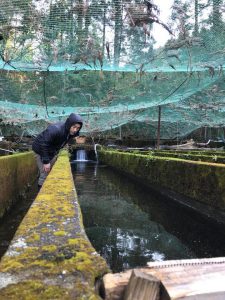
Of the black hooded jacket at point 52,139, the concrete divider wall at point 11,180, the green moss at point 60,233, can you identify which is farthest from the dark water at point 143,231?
the green moss at point 60,233

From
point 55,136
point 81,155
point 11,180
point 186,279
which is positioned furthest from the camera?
point 81,155

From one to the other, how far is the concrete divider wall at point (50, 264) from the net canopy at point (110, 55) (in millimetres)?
6319

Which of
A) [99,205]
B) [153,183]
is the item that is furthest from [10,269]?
[153,183]

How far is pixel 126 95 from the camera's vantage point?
540 inches

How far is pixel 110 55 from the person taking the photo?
10.6 metres

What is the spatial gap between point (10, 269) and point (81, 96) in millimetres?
12608

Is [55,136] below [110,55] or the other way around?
below

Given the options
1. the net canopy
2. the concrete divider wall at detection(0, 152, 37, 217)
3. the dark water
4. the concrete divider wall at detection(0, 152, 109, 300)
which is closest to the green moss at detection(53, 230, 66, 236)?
the concrete divider wall at detection(0, 152, 109, 300)

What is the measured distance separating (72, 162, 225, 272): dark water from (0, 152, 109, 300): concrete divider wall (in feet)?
5.87

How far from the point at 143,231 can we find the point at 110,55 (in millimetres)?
6846

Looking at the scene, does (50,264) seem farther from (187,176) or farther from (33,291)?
(187,176)

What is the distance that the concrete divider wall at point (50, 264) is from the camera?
4.41 ft

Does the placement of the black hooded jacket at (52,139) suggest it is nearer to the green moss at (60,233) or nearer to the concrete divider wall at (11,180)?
the concrete divider wall at (11,180)

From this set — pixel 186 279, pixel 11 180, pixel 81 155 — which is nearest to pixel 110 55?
pixel 11 180
